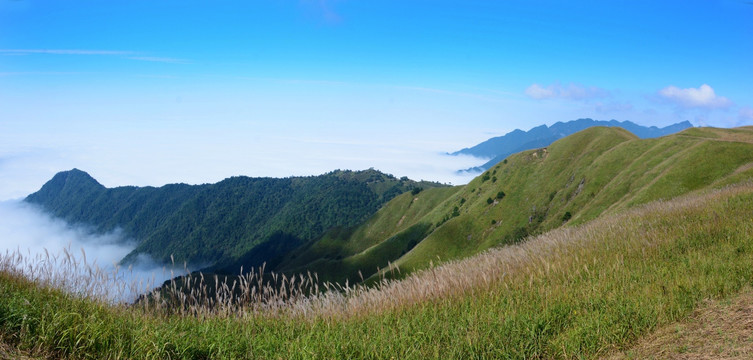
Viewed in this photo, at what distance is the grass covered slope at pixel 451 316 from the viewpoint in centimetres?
515

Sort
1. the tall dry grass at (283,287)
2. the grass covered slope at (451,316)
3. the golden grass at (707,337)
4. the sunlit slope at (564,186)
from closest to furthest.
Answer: the golden grass at (707,337), the grass covered slope at (451,316), the tall dry grass at (283,287), the sunlit slope at (564,186)

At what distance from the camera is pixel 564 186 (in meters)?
95.9

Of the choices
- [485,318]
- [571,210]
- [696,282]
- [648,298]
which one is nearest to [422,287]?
[485,318]

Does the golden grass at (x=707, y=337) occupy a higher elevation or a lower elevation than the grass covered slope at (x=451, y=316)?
lower

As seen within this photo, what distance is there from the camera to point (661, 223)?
11125mm

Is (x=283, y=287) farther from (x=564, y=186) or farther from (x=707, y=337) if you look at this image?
(x=564, y=186)

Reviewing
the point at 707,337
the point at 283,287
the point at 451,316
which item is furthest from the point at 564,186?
the point at 283,287

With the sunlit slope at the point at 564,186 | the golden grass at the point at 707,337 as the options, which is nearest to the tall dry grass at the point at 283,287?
the golden grass at the point at 707,337

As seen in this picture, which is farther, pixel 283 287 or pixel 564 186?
pixel 564 186

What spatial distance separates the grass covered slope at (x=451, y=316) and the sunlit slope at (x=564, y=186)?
121 feet

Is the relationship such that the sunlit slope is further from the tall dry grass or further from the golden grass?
the golden grass

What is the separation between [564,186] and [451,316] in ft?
327

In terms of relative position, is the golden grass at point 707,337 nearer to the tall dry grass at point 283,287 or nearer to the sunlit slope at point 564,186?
the tall dry grass at point 283,287

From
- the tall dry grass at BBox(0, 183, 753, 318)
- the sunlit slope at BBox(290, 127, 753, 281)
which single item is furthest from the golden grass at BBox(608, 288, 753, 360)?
the sunlit slope at BBox(290, 127, 753, 281)
